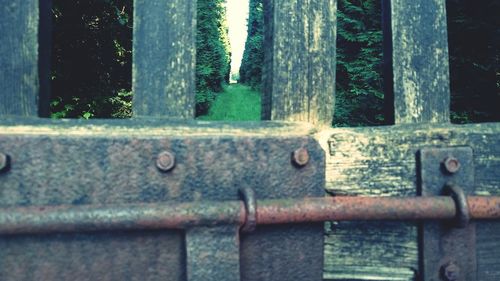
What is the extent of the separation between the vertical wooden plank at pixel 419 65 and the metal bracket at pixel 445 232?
0.31ft

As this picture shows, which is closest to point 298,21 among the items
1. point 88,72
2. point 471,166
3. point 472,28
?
point 471,166

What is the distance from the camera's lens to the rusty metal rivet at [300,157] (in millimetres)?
774

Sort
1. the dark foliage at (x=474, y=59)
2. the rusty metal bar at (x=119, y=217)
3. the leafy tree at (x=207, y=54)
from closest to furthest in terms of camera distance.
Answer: the rusty metal bar at (x=119, y=217) < the dark foliage at (x=474, y=59) < the leafy tree at (x=207, y=54)

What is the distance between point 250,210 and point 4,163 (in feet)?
1.50

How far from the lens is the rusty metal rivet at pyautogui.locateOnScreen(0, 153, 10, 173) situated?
0.68m

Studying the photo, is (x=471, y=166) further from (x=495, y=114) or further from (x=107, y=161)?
(x=495, y=114)

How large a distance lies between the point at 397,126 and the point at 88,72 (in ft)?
18.6

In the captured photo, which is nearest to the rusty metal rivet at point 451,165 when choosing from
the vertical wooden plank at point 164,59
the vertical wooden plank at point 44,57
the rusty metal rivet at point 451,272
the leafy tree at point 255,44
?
the rusty metal rivet at point 451,272

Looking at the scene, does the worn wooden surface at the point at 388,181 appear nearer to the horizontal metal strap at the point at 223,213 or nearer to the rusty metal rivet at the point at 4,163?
the horizontal metal strap at the point at 223,213

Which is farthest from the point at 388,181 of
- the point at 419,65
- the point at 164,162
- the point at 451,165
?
the point at 164,162

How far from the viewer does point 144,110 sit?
0.79m

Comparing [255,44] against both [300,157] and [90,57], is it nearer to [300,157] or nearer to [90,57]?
[90,57]

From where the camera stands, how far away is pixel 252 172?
766 mm

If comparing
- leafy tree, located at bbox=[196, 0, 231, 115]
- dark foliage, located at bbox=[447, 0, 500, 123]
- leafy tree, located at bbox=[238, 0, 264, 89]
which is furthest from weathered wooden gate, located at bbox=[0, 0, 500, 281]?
leafy tree, located at bbox=[238, 0, 264, 89]
